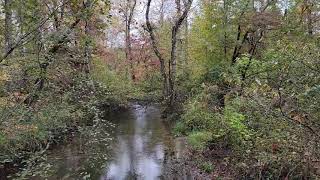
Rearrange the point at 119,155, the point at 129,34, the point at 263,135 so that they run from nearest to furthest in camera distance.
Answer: the point at 263,135
the point at 119,155
the point at 129,34

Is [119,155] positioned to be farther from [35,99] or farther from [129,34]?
[129,34]

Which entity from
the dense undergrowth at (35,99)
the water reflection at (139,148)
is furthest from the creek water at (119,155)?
the dense undergrowth at (35,99)

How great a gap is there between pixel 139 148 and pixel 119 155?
99 cm

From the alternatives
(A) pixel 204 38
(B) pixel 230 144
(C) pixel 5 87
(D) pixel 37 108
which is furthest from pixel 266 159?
(A) pixel 204 38

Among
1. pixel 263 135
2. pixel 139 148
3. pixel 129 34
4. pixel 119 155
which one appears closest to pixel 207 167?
pixel 263 135

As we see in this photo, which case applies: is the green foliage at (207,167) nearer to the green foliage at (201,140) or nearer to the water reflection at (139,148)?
the green foliage at (201,140)

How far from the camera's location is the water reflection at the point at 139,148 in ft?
33.8

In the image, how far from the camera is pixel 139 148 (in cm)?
1292

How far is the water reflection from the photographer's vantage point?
10291 mm

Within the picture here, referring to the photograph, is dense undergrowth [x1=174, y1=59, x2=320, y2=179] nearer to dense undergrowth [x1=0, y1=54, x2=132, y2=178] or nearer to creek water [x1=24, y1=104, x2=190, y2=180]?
creek water [x1=24, y1=104, x2=190, y2=180]

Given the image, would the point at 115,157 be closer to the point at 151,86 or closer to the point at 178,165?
the point at 178,165

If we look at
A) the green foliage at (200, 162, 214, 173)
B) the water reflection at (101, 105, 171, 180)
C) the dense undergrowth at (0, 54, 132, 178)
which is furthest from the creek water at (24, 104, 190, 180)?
the dense undergrowth at (0, 54, 132, 178)

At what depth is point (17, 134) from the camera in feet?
28.6

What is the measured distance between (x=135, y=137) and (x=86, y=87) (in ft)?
22.0
